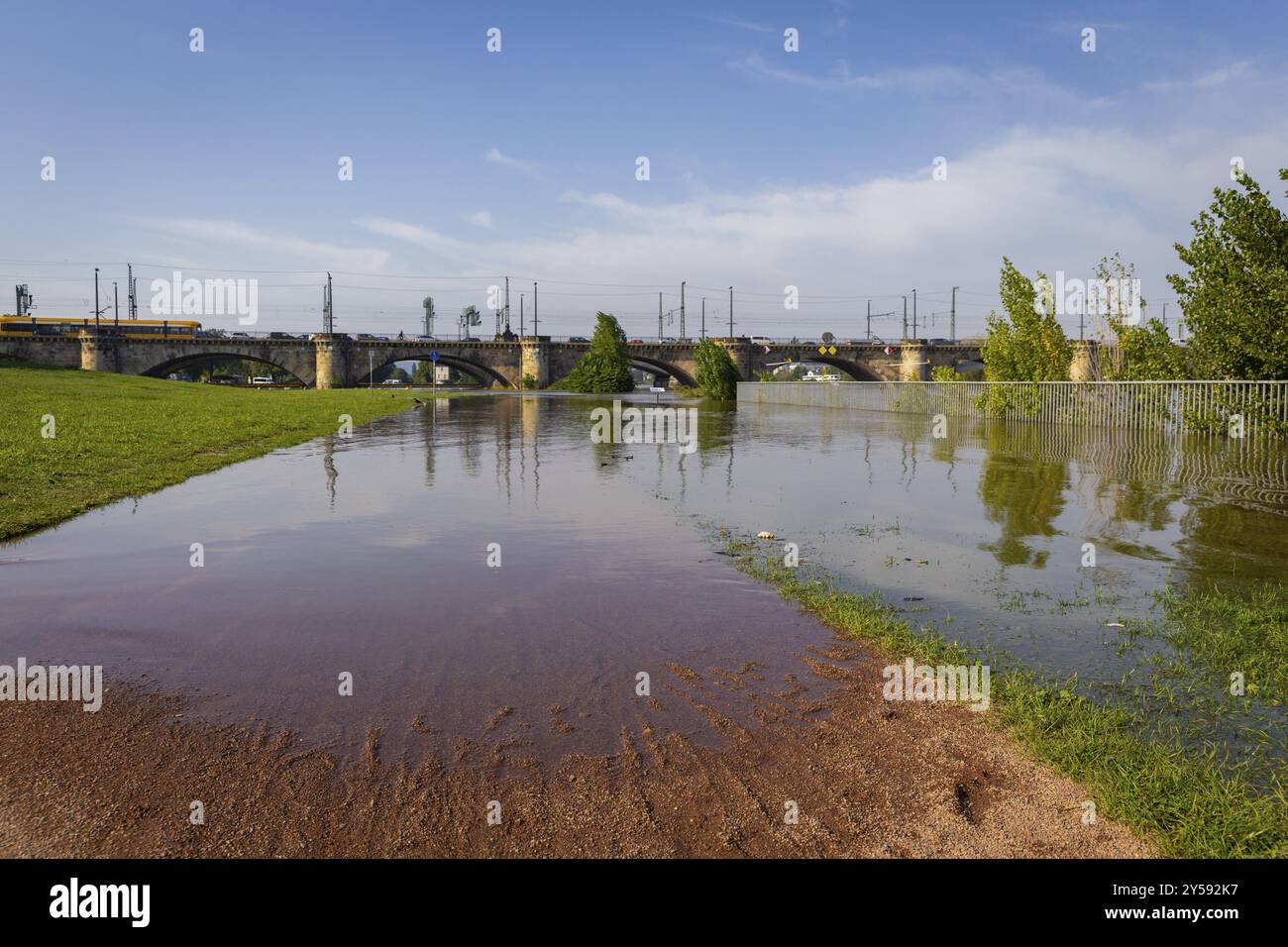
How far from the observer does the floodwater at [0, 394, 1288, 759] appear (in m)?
5.50

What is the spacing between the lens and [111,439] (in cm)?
2034

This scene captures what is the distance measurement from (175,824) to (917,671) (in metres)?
4.52

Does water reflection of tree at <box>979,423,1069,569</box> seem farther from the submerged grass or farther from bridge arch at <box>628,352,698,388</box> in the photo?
bridge arch at <box>628,352,698,388</box>

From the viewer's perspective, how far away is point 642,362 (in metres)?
109

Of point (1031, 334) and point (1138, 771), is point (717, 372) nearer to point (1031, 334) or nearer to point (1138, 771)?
point (1031, 334)

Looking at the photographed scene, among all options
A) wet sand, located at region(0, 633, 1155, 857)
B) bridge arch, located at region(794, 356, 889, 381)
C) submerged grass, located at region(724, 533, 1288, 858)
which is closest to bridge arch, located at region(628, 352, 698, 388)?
bridge arch, located at region(794, 356, 889, 381)

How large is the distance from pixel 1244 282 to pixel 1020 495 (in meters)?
12.3

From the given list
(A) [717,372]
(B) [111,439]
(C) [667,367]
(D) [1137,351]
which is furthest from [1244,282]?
(C) [667,367]

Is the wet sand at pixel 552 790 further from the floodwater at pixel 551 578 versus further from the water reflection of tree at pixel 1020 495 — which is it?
the water reflection of tree at pixel 1020 495

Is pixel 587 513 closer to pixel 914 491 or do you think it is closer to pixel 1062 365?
pixel 914 491

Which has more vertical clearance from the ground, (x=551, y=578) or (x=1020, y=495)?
(x=1020, y=495)

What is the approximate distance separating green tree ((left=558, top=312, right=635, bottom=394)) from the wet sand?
266 ft
